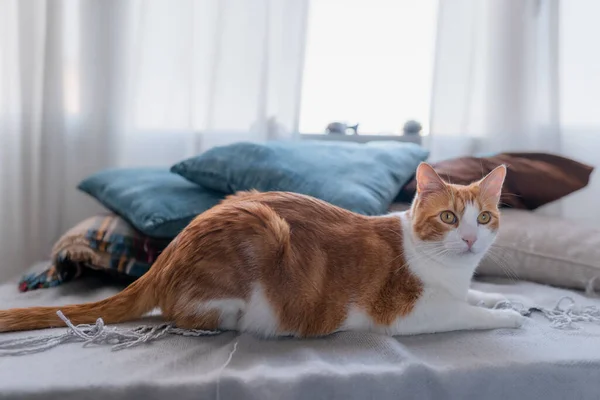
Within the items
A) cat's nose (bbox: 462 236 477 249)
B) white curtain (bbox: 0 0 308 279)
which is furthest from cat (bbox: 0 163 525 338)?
white curtain (bbox: 0 0 308 279)

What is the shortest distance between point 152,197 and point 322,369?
2.65 feet

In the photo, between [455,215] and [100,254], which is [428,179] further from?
[100,254]

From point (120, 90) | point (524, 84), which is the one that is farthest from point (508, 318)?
point (120, 90)

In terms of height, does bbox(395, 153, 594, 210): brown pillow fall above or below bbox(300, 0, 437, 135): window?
below

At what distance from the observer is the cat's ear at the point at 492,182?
3.35ft

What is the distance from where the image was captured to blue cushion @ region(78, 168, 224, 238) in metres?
1.34

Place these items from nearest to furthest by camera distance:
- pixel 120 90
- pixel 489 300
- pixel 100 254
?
pixel 489 300, pixel 100 254, pixel 120 90

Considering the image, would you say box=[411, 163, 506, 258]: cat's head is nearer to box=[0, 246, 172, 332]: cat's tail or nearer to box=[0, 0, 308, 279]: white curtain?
box=[0, 246, 172, 332]: cat's tail

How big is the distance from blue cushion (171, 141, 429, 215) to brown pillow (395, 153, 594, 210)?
0.15 meters

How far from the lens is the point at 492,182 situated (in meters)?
1.03

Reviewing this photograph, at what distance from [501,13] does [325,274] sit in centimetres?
167

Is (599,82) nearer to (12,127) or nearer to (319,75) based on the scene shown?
(319,75)

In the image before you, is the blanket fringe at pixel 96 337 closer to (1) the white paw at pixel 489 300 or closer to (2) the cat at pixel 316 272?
(2) the cat at pixel 316 272

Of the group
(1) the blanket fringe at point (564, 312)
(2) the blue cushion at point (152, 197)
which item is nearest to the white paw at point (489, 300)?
(1) the blanket fringe at point (564, 312)
